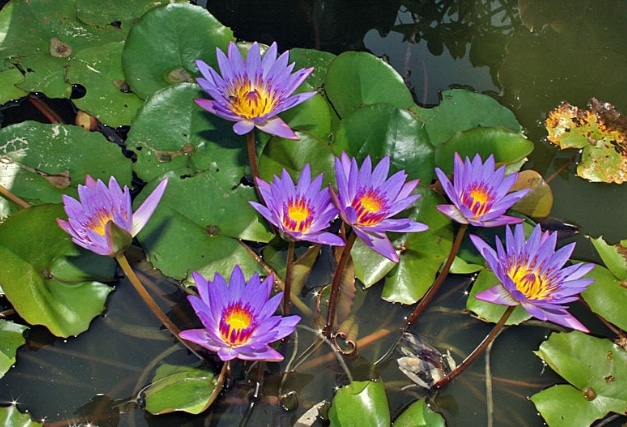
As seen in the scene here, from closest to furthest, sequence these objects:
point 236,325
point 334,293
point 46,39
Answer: point 236,325 < point 334,293 < point 46,39

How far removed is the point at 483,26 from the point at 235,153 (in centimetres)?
178

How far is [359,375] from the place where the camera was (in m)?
2.24

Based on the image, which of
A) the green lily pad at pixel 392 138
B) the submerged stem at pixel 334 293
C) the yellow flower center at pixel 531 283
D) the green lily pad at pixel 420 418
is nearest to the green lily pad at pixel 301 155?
the green lily pad at pixel 392 138

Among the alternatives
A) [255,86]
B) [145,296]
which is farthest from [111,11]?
[145,296]

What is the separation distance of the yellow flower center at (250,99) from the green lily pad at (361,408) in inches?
36.6

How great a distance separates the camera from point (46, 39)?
278 centimetres

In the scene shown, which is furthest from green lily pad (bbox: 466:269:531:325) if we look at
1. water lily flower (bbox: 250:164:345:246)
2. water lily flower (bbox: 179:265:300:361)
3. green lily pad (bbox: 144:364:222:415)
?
green lily pad (bbox: 144:364:222:415)

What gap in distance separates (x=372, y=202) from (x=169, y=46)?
1175mm

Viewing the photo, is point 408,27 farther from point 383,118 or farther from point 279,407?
point 279,407

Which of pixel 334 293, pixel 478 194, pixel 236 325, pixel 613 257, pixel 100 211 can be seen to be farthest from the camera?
pixel 613 257

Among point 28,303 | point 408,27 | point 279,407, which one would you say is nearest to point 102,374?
point 28,303

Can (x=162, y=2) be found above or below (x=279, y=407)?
above

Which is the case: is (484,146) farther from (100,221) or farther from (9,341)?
(9,341)

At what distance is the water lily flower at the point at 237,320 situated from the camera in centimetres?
166
